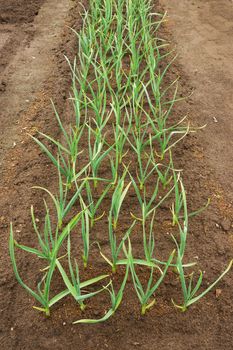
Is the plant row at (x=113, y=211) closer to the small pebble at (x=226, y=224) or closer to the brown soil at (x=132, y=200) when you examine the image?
the brown soil at (x=132, y=200)

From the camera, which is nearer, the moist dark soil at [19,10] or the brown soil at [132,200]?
the brown soil at [132,200]

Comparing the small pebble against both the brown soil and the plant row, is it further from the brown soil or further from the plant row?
the plant row

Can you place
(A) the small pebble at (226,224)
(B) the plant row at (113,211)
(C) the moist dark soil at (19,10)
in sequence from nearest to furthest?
(B) the plant row at (113,211), (A) the small pebble at (226,224), (C) the moist dark soil at (19,10)

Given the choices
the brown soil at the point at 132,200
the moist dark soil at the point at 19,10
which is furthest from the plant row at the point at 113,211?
the moist dark soil at the point at 19,10

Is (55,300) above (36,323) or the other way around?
above

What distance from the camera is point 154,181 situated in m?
2.30

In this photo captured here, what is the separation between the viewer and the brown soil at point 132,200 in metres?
1.61

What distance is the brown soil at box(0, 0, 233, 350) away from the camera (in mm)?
1607

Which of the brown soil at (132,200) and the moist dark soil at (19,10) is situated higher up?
the moist dark soil at (19,10)

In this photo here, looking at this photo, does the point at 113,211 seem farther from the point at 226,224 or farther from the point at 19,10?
the point at 19,10

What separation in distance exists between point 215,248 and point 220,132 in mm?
1006

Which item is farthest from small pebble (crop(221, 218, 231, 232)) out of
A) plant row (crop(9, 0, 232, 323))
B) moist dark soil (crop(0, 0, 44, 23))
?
moist dark soil (crop(0, 0, 44, 23))

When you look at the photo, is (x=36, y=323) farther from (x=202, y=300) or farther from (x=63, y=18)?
(x=63, y=18)

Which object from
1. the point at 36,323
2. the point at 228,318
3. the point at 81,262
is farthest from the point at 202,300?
the point at 36,323
